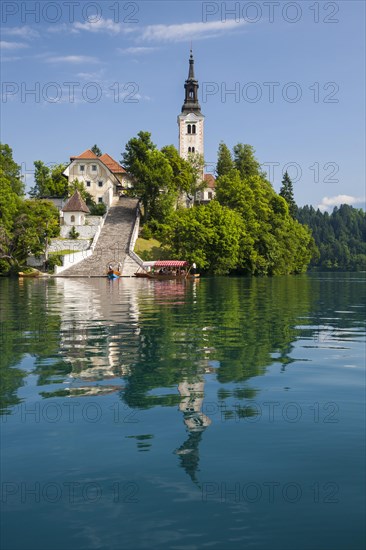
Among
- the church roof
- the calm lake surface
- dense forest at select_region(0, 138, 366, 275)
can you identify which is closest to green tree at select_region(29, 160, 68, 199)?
dense forest at select_region(0, 138, 366, 275)

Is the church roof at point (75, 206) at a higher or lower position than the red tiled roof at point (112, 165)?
lower

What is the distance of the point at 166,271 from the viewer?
73125 mm

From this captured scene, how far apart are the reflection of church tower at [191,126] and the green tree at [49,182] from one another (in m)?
29.6

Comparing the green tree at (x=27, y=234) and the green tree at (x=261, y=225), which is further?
the green tree at (x=261, y=225)

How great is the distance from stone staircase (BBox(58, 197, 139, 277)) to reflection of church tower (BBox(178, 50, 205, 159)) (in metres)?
37.6

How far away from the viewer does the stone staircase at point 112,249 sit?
77.4 metres

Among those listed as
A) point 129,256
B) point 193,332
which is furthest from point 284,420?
point 129,256

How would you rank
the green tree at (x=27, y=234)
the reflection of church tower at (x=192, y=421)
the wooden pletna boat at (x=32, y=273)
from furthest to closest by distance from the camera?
1. the green tree at (x=27, y=234)
2. the wooden pletna boat at (x=32, y=273)
3. the reflection of church tower at (x=192, y=421)

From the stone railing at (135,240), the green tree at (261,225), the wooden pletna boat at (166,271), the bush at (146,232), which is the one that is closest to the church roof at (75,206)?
the stone railing at (135,240)

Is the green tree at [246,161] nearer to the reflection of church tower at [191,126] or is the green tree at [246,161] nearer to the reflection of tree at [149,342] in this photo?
the reflection of church tower at [191,126]

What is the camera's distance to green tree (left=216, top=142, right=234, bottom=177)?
12231 centimetres

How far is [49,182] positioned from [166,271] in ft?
148

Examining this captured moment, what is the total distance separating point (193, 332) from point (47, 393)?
31.9 feet

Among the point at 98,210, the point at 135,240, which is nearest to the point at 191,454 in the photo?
the point at 135,240
